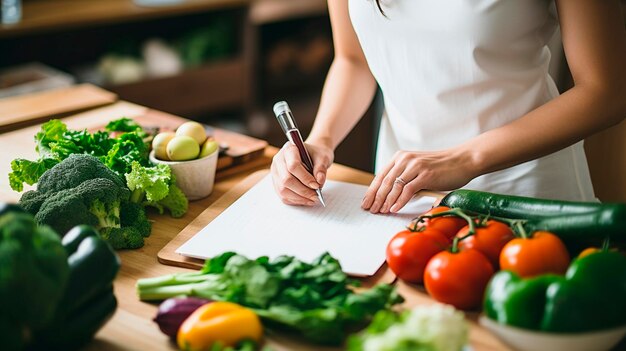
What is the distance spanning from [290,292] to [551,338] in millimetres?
352

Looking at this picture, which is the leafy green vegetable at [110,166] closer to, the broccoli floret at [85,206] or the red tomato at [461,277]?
the broccoli floret at [85,206]

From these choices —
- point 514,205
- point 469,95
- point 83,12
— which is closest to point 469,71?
point 469,95

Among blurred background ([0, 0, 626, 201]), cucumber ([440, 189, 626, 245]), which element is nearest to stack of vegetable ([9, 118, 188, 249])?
cucumber ([440, 189, 626, 245])

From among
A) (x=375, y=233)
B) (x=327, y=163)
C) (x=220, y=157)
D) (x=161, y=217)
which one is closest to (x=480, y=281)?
(x=375, y=233)

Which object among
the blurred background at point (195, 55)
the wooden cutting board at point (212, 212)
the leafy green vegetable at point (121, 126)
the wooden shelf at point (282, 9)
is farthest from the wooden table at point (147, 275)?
the wooden shelf at point (282, 9)

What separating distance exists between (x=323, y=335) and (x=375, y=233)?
356 mm

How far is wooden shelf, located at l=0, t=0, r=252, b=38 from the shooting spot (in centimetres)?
288

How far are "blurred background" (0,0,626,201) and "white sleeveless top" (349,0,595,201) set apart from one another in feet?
5.23

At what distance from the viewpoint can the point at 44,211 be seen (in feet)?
3.82

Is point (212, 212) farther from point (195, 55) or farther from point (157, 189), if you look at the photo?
point (195, 55)

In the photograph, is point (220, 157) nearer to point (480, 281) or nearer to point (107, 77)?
point (480, 281)

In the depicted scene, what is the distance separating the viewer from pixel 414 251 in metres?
1.08

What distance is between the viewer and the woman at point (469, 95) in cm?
131

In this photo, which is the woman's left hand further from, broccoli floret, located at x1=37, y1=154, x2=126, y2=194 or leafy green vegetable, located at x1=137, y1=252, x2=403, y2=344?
broccoli floret, located at x1=37, y1=154, x2=126, y2=194
